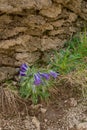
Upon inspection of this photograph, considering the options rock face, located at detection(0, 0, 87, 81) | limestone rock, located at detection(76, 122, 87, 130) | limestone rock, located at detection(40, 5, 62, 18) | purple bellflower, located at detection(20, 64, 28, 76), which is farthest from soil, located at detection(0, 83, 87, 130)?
limestone rock, located at detection(40, 5, 62, 18)

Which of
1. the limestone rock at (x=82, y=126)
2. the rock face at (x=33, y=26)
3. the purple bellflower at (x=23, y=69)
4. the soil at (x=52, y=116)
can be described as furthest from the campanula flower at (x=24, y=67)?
the limestone rock at (x=82, y=126)

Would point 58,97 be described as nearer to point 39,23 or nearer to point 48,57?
point 48,57

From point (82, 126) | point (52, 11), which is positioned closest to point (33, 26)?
point (52, 11)

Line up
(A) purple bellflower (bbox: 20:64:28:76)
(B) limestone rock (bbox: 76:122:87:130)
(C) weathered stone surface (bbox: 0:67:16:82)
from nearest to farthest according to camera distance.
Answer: (B) limestone rock (bbox: 76:122:87:130)
(A) purple bellflower (bbox: 20:64:28:76)
(C) weathered stone surface (bbox: 0:67:16:82)

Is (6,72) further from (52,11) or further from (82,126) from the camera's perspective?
(82,126)

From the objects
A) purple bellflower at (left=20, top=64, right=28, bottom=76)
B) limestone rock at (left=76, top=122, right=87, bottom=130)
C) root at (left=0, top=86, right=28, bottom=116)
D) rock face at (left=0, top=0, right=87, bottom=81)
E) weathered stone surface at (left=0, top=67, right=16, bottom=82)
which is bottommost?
limestone rock at (left=76, top=122, right=87, bottom=130)

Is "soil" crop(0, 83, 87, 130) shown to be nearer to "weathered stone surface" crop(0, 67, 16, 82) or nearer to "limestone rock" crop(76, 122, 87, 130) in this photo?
"limestone rock" crop(76, 122, 87, 130)
